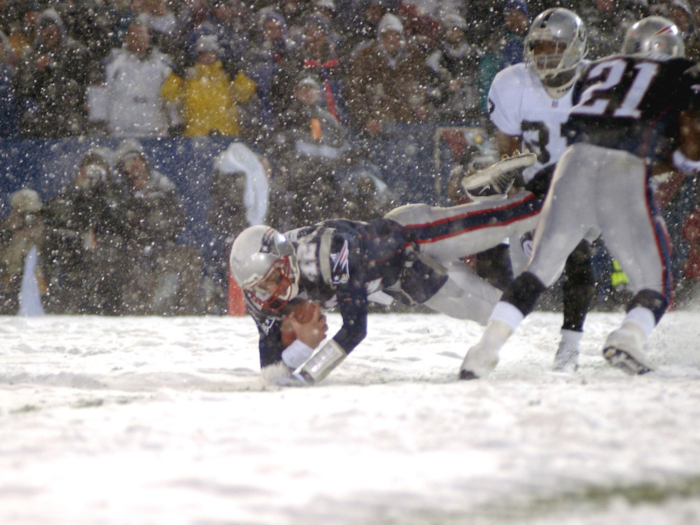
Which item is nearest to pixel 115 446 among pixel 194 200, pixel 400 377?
pixel 400 377

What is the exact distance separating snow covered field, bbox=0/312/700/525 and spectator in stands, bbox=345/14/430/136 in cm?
293

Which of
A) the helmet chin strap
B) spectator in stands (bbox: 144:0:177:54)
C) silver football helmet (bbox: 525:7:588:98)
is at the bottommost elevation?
the helmet chin strap

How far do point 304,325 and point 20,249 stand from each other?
3.24 m

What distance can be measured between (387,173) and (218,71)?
1.48m

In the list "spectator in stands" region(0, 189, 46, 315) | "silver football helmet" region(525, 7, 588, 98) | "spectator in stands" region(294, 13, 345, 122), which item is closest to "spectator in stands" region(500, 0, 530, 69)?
"spectator in stands" region(294, 13, 345, 122)

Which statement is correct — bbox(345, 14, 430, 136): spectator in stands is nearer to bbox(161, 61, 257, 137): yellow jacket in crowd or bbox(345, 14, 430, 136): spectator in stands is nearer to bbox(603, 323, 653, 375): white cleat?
bbox(161, 61, 257, 137): yellow jacket in crowd

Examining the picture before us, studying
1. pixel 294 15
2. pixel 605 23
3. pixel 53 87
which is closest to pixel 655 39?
pixel 605 23

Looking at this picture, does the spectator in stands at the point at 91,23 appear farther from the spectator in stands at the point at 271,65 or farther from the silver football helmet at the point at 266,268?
the silver football helmet at the point at 266,268

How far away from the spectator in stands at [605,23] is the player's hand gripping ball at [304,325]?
3537mm

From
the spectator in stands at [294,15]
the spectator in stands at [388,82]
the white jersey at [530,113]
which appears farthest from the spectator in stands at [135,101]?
the white jersey at [530,113]

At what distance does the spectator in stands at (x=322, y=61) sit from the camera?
200 inches

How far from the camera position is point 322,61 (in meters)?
5.21

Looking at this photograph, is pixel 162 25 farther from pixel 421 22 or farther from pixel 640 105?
pixel 640 105

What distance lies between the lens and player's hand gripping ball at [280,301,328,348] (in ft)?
8.52
